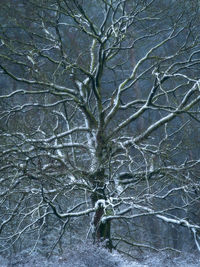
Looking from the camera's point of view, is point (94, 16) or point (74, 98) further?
point (94, 16)

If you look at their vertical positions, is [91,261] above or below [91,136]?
below

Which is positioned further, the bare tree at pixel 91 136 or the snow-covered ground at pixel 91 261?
the bare tree at pixel 91 136

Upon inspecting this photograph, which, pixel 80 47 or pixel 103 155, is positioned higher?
pixel 80 47

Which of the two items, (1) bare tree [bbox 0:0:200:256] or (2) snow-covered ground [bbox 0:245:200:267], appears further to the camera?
(1) bare tree [bbox 0:0:200:256]

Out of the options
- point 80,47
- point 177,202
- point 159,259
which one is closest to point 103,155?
point 159,259

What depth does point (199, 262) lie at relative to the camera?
188 inches

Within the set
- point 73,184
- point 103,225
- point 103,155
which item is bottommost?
point 103,225

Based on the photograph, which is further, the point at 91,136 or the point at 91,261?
the point at 91,136

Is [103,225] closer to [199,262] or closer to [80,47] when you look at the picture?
[199,262]

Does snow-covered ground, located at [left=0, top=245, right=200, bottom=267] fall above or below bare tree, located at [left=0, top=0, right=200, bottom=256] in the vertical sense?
below

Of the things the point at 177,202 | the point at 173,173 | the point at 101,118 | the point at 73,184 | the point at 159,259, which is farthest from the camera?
the point at 177,202

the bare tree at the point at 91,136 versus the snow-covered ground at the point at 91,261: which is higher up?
the bare tree at the point at 91,136

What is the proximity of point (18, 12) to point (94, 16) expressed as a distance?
95.5 inches

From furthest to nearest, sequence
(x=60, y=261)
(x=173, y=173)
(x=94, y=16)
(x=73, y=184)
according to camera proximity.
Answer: (x=94, y=16)
(x=173, y=173)
(x=73, y=184)
(x=60, y=261)
